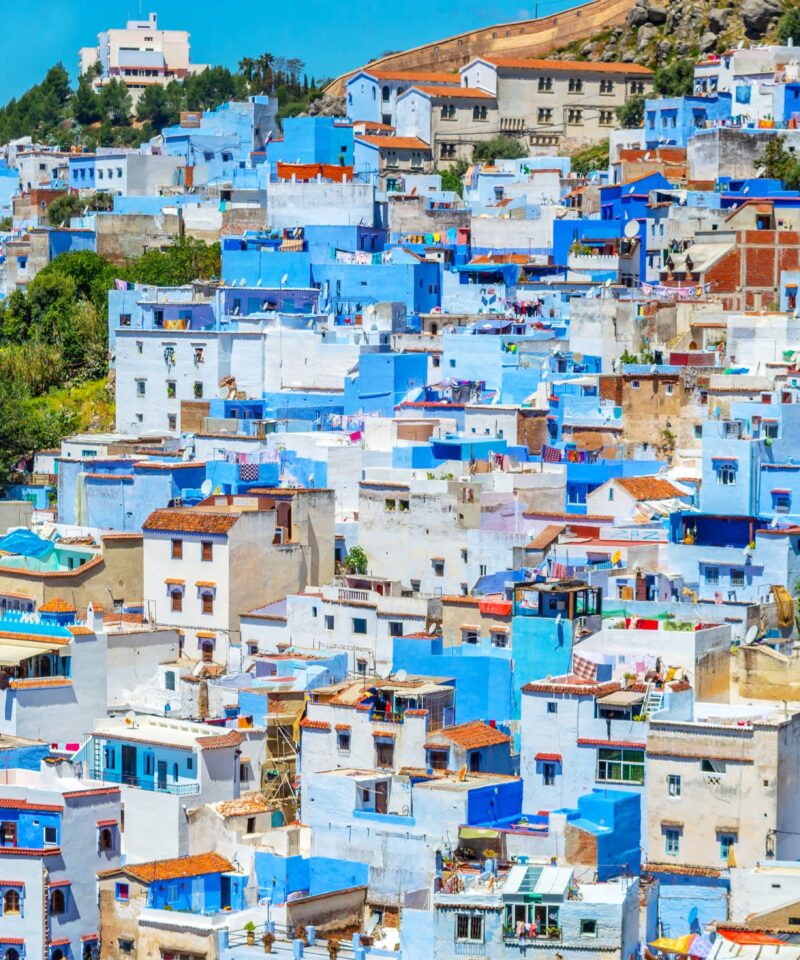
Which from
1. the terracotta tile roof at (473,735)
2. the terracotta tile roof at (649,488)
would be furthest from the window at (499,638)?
the terracotta tile roof at (649,488)

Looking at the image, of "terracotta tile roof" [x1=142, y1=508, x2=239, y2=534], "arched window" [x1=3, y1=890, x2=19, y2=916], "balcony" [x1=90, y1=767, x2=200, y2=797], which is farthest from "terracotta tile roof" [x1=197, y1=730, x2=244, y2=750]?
"terracotta tile roof" [x1=142, y1=508, x2=239, y2=534]

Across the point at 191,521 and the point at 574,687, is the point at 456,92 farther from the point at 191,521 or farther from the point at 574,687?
the point at 574,687

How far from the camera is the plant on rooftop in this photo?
37.4 metres

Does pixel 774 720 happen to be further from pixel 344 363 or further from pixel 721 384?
pixel 344 363

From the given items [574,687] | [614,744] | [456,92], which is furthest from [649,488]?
[456,92]

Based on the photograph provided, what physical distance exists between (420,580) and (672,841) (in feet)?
Result: 33.8

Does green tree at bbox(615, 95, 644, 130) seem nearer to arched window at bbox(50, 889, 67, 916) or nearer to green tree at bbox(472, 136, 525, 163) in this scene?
green tree at bbox(472, 136, 525, 163)

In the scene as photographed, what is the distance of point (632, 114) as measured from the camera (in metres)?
69.2

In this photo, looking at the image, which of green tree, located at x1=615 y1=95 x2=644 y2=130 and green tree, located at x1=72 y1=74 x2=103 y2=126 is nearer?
green tree, located at x1=615 y1=95 x2=644 y2=130

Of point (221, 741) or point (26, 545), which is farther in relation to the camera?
point (26, 545)

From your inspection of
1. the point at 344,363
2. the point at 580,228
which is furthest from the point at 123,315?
the point at 580,228

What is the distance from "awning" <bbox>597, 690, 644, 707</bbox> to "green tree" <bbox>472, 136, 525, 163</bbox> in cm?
3989

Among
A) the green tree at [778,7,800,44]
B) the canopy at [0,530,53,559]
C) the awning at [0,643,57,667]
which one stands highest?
the green tree at [778,7,800,44]

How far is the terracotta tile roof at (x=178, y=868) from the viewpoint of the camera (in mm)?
28094
